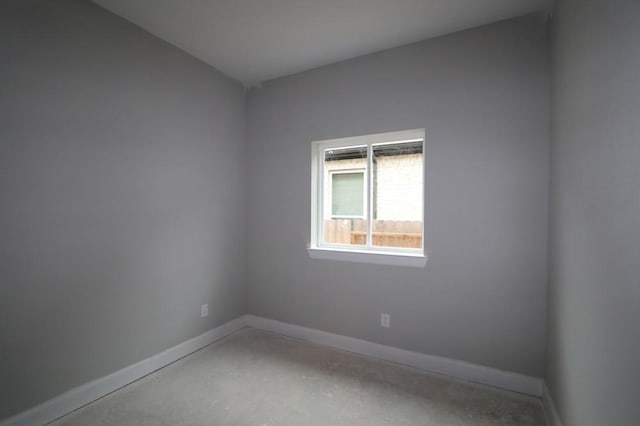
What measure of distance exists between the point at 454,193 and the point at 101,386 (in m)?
Answer: 2.98

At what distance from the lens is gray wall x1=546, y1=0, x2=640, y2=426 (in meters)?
0.93

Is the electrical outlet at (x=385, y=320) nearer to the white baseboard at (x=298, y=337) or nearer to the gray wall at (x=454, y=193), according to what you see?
the gray wall at (x=454, y=193)

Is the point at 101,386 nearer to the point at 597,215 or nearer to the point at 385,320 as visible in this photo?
the point at 385,320

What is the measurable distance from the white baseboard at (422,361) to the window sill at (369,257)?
0.75 m

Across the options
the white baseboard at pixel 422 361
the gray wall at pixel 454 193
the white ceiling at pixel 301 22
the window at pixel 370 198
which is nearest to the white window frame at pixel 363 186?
the window at pixel 370 198

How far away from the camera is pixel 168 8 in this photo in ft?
6.77

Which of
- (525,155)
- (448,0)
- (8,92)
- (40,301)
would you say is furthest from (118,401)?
(448,0)

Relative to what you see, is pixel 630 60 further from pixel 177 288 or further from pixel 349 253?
pixel 177 288

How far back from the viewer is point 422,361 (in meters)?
2.43

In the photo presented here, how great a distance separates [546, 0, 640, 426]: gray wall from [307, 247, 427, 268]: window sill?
94 centimetres

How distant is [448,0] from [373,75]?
32.0 inches

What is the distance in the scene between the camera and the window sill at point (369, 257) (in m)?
2.48

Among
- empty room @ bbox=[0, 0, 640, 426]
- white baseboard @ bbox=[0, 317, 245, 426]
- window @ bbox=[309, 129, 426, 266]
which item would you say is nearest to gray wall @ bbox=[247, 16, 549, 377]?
empty room @ bbox=[0, 0, 640, 426]

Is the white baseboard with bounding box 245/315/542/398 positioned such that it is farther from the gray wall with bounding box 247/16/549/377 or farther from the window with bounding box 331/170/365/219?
the window with bounding box 331/170/365/219
